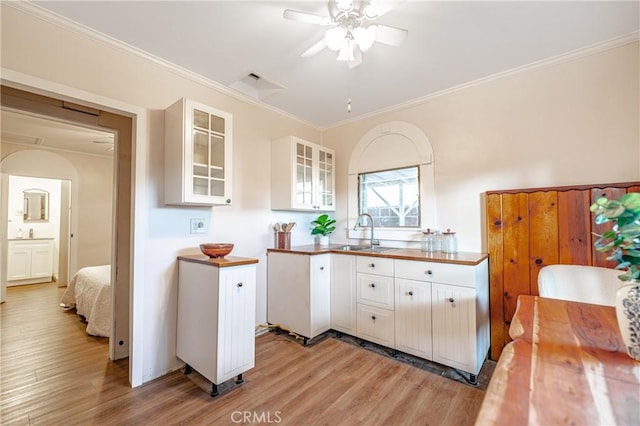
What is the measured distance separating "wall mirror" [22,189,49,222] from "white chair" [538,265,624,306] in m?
7.94

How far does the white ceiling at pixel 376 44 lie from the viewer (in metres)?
1.63

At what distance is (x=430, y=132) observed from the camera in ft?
8.97

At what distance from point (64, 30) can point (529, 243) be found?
11.9 ft

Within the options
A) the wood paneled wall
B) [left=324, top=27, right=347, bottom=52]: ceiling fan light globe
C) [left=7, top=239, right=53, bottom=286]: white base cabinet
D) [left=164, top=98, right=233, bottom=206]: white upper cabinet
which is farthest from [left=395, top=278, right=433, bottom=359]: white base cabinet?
[left=7, top=239, right=53, bottom=286]: white base cabinet

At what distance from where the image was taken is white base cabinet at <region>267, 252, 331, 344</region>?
8.34 feet

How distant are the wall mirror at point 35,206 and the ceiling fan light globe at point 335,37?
272 inches

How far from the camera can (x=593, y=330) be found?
102 centimetres

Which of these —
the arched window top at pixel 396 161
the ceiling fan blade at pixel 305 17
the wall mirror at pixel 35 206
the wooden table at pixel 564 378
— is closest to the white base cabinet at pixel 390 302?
the arched window top at pixel 396 161

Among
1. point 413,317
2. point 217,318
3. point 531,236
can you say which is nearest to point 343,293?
point 413,317

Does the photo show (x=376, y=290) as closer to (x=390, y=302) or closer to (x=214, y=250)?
(x=390, y=302)

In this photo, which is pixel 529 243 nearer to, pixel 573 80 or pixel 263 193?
pixel 573 80

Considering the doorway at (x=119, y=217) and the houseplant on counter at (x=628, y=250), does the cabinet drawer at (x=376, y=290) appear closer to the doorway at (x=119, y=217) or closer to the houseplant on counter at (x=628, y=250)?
the houseplant on counter at (x=628, y=250)

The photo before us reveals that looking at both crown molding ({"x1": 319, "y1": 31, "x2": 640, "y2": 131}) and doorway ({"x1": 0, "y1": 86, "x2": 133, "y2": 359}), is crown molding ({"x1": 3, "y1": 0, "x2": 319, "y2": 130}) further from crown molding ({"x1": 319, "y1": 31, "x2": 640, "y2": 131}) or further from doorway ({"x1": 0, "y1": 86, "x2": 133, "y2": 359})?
crown molding ({"x1": 319, "y1": 31, "x2": 640, "y2": 131})

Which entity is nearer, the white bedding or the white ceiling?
the white ceiling
